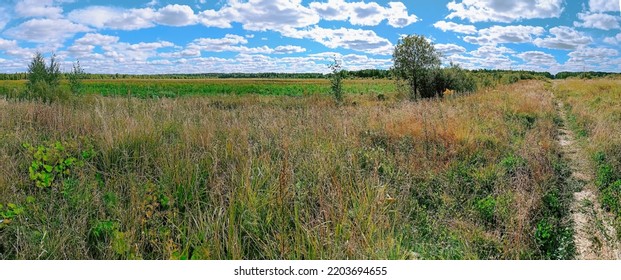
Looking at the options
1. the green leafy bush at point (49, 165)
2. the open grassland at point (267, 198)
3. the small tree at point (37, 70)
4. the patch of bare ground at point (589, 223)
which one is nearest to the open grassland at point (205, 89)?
the small tree at point (37, 70)

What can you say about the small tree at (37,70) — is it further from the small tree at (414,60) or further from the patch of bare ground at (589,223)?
the patch of bare ground at (589,223)

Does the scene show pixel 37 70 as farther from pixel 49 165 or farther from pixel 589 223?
pixel 589 223

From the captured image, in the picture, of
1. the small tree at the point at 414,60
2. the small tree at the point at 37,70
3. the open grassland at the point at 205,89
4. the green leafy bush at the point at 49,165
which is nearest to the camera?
the green leafy bush at the point at 49,165

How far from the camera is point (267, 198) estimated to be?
3.51m

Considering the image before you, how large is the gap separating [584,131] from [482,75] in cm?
3338

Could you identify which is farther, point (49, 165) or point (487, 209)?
point (487, 209)

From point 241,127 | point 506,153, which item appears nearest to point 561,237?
point 506,153

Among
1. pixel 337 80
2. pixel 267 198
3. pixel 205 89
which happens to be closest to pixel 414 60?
pixel 337 80

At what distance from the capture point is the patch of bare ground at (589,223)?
143 inches

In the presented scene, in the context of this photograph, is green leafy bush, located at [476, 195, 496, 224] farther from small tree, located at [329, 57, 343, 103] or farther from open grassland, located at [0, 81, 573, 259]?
small tree, located at [329, 57, 343, 103]

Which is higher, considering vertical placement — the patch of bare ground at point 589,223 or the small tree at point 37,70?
the small tree at point 37,70

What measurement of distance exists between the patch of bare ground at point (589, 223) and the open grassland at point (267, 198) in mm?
185

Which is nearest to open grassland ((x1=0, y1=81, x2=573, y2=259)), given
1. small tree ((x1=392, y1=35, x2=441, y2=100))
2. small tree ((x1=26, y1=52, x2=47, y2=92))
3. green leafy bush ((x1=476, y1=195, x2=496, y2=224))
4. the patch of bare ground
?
green leafy bush ((x1=476, y1=195, x2=496, y2=224))

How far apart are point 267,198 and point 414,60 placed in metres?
20.8
